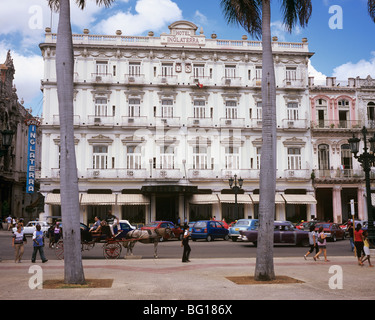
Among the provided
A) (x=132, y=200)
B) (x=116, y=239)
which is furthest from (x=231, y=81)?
(x=116, y=239)

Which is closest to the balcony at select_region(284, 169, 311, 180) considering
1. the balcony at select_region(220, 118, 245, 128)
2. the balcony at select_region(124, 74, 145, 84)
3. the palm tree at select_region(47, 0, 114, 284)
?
the balcony at select_region(220, 118, 245, 128)

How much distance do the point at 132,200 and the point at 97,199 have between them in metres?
3.09

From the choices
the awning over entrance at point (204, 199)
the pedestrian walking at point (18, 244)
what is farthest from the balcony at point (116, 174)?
the pedestrian walking at point (18, 244)

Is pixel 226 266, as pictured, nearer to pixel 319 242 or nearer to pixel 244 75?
pixel 319 242

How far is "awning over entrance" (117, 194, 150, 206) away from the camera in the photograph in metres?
A: 37.4

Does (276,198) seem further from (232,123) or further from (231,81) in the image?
(231,81)

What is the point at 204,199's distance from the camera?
3825cm

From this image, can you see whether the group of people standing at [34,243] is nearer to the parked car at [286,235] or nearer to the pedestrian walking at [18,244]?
the pedestrian walking at [18,244]

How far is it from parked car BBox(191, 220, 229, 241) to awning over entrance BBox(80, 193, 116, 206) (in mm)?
10483

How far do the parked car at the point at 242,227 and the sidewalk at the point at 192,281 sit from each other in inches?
386

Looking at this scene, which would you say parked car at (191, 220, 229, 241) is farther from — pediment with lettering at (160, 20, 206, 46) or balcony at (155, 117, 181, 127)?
pediment with lettering at (160, 20, 206, 46)

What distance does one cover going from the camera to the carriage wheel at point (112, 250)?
18.6 metres
